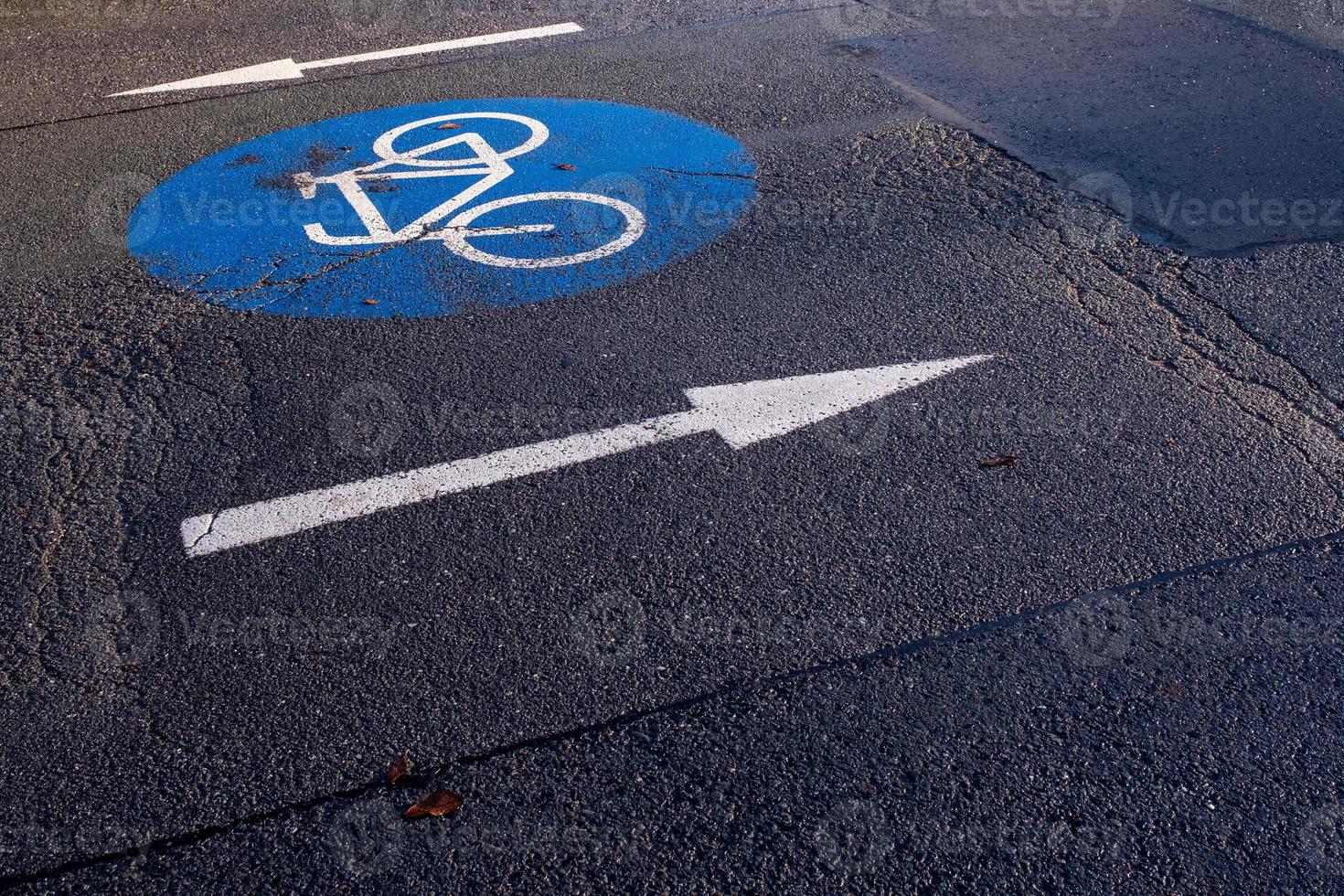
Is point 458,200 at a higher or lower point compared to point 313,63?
lower

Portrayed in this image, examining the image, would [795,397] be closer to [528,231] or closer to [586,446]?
[586,446]

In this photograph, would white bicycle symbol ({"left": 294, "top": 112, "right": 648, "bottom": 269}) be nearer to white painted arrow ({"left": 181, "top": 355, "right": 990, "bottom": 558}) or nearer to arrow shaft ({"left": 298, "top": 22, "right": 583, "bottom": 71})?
white painted arrow ({"left": 181, "top": 355, "right": 990, "bottom": 558})

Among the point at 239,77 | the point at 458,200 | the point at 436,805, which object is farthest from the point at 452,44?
the point at 436,805

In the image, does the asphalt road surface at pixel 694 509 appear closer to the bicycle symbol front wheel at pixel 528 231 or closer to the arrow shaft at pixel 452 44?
the bicycle symbol front wheel at pixel 528 231

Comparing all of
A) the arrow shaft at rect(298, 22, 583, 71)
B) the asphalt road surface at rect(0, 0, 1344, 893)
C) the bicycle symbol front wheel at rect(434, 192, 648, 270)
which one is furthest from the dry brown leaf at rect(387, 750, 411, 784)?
the arrow shaft at rect(298, 22, 583, 71)

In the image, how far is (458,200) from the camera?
611 cm

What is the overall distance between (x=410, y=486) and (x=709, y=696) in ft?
4.67

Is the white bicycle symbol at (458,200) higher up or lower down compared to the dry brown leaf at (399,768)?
higher up

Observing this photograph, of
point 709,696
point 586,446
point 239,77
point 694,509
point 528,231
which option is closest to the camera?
point 709,696

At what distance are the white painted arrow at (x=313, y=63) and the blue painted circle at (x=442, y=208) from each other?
123cm

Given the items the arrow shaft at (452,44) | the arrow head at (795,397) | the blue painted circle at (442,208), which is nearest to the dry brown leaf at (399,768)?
the arrow head at (795,397)

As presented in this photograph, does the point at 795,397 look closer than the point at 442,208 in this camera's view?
Yes

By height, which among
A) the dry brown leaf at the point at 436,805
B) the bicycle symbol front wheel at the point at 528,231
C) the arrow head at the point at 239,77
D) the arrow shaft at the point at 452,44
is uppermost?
the arrow shaft at the point at 452,44

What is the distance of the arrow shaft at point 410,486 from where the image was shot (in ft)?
12.5
